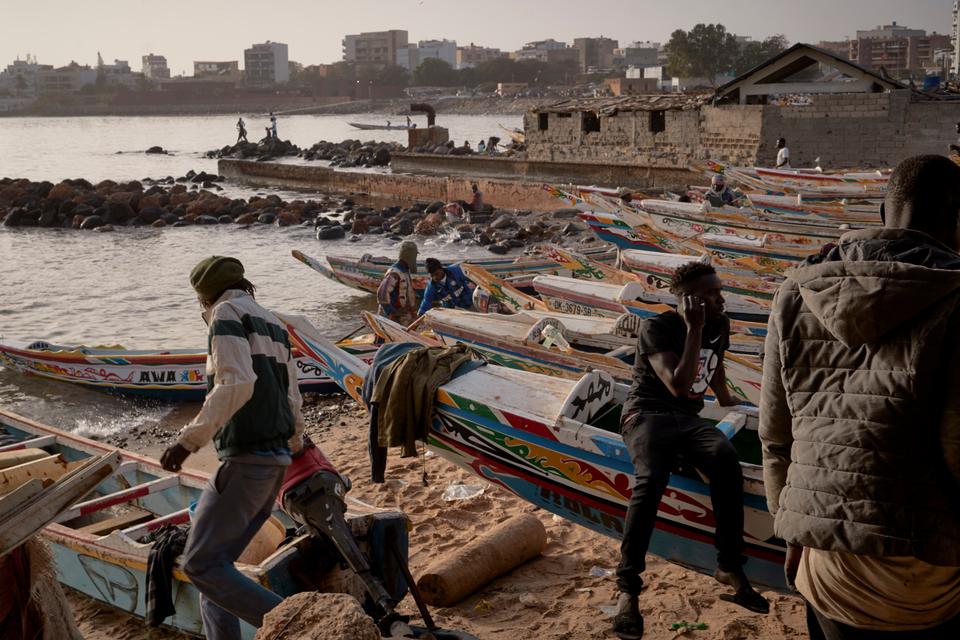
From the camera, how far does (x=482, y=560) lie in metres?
4.91

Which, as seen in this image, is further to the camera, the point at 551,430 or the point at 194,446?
the point at 551,430

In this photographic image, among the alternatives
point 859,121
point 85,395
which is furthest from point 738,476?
point 859,121

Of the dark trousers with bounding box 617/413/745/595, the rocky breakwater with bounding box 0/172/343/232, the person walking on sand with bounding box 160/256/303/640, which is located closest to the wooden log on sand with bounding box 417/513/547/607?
the dark trousers with bounding box 617/413/745/595

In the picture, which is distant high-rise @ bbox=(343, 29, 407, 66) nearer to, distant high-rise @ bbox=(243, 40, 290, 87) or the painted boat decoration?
distant high-rise @ bbox=(243, 40, 290, 87)

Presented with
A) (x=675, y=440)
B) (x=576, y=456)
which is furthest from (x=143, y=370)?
(x=675, y=440)

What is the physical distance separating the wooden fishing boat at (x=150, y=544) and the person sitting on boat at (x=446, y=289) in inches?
160

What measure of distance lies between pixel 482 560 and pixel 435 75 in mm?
135146

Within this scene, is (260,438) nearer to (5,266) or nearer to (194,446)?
(194,446)

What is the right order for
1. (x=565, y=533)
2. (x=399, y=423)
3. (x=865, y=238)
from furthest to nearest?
(x=565, y=533), (x=399, y=423), (x=865, y=238)

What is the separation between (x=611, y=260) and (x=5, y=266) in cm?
1599

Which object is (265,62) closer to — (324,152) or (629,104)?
(324,152)

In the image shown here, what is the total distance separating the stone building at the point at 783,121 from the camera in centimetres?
2108

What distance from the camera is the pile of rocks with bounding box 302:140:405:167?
1580 inches

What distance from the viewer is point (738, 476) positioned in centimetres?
388
